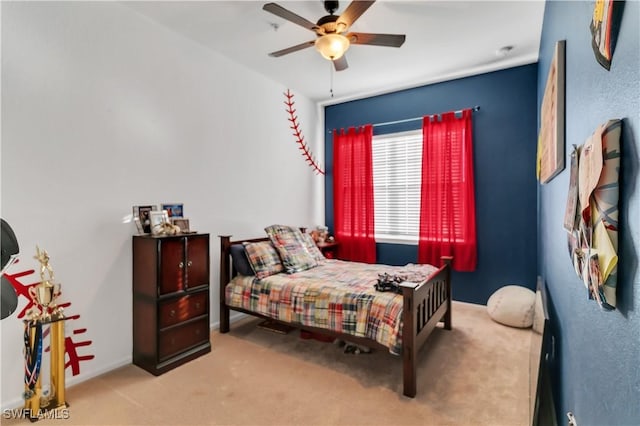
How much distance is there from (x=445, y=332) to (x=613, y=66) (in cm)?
283

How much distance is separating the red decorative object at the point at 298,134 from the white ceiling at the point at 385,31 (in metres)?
0.26

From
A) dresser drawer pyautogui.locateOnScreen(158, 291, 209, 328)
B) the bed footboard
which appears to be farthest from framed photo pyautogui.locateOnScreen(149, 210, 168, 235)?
the bed footboard

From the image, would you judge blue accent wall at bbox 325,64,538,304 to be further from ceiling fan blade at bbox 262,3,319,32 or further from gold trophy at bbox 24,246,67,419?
gold trophy at bbox 24,246,67,419

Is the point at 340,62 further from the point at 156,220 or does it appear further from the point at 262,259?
the point at 156,220

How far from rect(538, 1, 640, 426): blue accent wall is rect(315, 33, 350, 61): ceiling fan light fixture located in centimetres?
133

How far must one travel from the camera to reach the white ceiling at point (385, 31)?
260 centimetres

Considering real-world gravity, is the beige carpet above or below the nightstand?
below

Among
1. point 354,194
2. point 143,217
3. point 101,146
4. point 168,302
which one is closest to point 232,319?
point 168,302

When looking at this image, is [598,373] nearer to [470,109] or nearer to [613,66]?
[613,66]

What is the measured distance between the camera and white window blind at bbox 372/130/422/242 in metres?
4.25

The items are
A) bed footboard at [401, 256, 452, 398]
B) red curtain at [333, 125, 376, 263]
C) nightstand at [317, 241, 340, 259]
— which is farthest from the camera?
red curtain at [333, 125, 376, 263]

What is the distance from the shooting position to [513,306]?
3.24 m

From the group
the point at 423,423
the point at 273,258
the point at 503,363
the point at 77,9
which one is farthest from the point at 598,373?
the point at 77,9

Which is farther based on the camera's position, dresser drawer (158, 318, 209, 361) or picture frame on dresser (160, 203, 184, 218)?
picture frame on dresser (160, 203, 184, 218)
